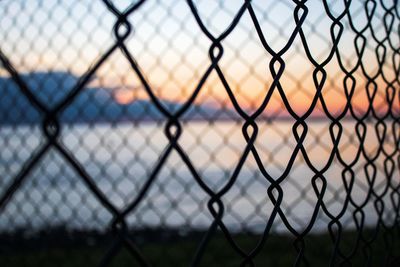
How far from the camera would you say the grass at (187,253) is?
7.66ft

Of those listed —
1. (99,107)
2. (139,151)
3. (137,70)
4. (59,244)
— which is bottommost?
(59,244)

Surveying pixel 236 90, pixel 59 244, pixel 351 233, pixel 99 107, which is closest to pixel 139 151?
pixel 99 107

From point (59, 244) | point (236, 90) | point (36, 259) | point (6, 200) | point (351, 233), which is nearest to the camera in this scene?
point (6, 200)

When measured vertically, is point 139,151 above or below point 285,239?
above

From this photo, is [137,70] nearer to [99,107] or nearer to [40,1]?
[99,107]

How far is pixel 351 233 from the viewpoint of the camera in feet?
9.32

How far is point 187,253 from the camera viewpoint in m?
2.47

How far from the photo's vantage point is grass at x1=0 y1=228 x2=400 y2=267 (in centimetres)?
234

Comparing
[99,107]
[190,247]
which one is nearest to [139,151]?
[99,107]

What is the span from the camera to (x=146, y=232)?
9.21 ft

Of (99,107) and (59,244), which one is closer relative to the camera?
(99,107)

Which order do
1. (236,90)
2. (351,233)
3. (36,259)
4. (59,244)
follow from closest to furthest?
(236,90)
(36,259)
(59,244)
(351,233)

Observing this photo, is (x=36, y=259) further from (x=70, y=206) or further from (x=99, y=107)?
(x=99, y=107)

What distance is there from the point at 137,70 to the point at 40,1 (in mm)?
1807
